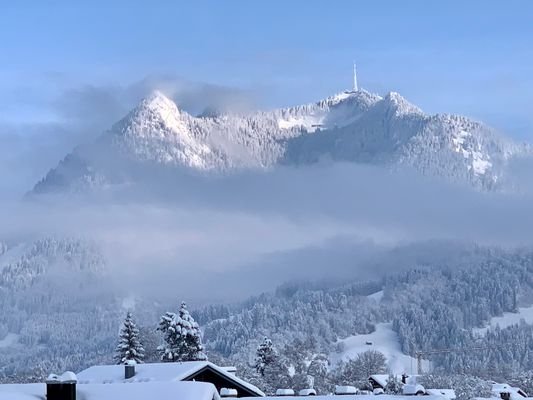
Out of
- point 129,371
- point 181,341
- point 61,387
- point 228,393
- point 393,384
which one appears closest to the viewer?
point 61,387

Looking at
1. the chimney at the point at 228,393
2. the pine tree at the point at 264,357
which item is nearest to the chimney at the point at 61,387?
the chimney at the point at 228,393

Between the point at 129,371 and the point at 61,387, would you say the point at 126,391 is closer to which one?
the point at 61,387

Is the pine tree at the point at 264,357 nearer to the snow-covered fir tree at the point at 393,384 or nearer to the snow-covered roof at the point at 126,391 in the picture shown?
the snow-covered fir tree at the point at 393,384

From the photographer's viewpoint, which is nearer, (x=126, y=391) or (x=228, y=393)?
(x=126, y=391)

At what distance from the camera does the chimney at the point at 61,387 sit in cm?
3356

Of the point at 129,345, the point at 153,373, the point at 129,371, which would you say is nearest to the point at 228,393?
the point at 153,373

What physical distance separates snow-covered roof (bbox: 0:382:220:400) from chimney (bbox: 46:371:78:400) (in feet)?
2.83

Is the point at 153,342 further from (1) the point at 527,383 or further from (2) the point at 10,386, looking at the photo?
(2) the point at 10,386

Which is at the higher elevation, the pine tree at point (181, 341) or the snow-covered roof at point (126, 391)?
the pine tree at point (181, 341)

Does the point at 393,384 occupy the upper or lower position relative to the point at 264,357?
lower

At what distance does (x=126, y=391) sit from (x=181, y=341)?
85.7 m

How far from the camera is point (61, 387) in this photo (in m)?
33.7

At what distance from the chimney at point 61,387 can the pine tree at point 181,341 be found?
8428cm

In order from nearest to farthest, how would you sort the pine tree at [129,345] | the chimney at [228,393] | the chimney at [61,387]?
the chimney at [61,387] → the chimney at [228,393] → the pine tree at [129,345]
